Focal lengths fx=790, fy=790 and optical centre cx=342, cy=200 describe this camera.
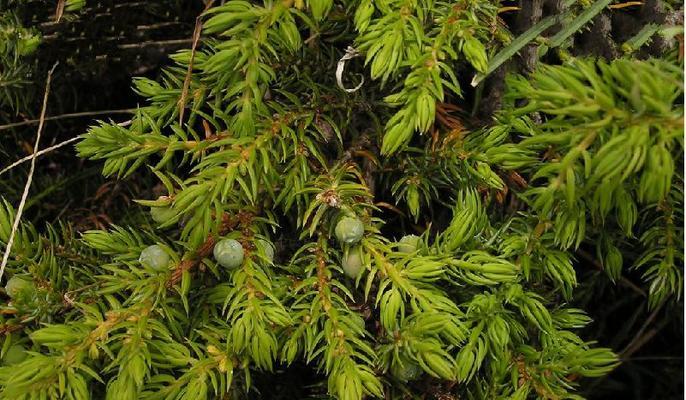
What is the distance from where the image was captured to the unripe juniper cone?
2.76 feet

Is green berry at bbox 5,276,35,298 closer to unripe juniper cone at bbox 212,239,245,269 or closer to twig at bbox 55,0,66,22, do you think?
unripe juniper cone at bbox 212,239,245,269

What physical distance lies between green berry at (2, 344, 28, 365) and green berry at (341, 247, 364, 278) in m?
0.39

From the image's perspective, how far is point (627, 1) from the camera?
1009 millimetres

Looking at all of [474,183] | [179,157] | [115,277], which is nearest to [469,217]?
[474,183]

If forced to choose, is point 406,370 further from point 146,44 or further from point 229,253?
point 146,44

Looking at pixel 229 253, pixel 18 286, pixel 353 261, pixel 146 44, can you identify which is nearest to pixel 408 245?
pixel 353 261

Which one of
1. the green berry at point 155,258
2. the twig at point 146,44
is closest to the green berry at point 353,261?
the green berry at point 155,258

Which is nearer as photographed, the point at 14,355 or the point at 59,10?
the point at 14,355

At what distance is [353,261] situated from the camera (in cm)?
87

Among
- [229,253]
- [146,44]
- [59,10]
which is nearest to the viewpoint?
[229,253]

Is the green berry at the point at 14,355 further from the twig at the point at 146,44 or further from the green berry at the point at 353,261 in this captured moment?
→ the twig at the point at 146,44

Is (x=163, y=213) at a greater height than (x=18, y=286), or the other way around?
(x=163, y=213)

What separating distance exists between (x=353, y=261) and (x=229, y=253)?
0.14m

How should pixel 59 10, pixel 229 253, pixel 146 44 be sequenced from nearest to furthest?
pixel 229 253, pixel 59 10, pixel 146 44
